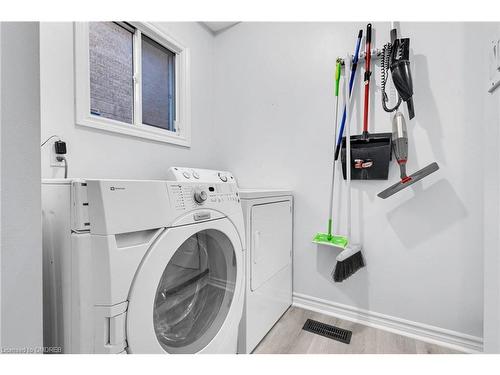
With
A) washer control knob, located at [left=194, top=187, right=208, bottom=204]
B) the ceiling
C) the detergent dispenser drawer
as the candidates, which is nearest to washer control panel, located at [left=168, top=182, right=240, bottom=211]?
washer control knob, located at [left=194, top=187, right=208, bottom=204]

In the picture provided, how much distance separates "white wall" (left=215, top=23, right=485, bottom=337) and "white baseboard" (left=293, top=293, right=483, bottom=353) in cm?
3

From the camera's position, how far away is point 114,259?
0.58m

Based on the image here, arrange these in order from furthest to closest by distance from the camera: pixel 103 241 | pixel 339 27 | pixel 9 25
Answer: pixel 339 27
pixel 103 241
pixel 9 25

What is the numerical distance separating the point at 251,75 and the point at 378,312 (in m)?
1.93

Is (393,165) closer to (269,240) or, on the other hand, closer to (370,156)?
(370,156)

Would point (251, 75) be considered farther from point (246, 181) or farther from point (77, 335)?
point (77, 335)

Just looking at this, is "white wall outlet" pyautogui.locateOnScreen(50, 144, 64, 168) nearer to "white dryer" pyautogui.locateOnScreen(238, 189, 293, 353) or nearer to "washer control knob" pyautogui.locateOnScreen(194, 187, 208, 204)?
"washer control knob" pyautogui.locateOnScreen(194, 187, 208, 204)

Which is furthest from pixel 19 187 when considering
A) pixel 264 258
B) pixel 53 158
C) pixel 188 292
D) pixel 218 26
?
pixel 218 26

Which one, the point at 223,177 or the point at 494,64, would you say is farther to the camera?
the point at 223,177

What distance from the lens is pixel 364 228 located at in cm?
142

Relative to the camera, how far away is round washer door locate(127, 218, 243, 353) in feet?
2.11

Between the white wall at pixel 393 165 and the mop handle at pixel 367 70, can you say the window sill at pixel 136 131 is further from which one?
the mop handle at pixel 367 70

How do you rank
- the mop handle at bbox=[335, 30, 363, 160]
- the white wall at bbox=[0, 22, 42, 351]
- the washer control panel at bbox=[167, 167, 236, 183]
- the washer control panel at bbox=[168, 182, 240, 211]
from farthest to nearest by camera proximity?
the washer control panel at bbox=[167, 167, 236, 183]
the mop handle at bbox=[335, 30, 363, 160]
the washer control panel at bbox=[168, 182, 240, 211]
the white wall at bbox=[0, 22, 42, 351]

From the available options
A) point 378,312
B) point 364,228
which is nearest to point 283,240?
point 364,228
